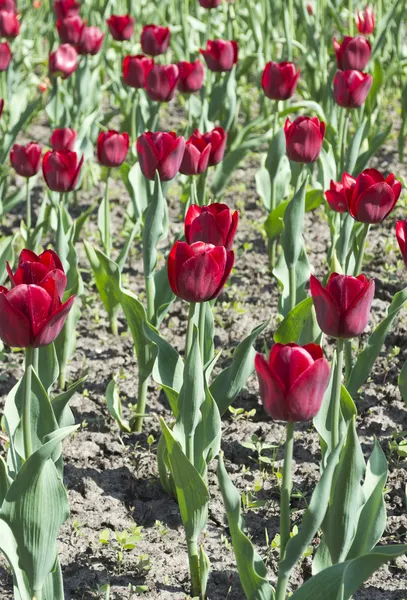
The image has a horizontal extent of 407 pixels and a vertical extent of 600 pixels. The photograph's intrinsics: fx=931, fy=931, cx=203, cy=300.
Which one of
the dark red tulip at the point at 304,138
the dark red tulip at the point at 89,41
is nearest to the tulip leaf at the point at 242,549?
the dark red tulip at the point at 304,138

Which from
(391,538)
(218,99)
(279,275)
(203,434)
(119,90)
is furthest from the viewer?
(119,90)

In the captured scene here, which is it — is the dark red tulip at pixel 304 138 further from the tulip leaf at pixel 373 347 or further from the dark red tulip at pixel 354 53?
the dark red tulip at pixel 354 53

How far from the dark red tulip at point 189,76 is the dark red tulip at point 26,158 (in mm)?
715

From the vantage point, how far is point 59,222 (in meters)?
2.62

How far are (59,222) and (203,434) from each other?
893 millimetres

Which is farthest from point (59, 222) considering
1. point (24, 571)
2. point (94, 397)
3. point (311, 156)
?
point (24, 571)

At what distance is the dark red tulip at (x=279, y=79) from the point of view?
3.15 meters

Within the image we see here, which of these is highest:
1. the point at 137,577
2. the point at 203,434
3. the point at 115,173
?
the point at 115,173

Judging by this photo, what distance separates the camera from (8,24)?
157 inches

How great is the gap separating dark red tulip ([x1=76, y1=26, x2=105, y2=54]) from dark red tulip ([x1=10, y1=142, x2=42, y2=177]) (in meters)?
1.03

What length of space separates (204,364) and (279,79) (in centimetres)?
126

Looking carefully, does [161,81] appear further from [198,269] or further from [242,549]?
[242,549]

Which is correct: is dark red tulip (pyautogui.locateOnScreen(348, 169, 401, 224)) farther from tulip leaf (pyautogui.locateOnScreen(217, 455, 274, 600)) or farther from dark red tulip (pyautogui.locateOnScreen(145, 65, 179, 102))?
dark red tulip (pyautogui.locateOnScreen(145, 65, 179, 102))

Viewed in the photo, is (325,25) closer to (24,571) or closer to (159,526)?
(159,526)
